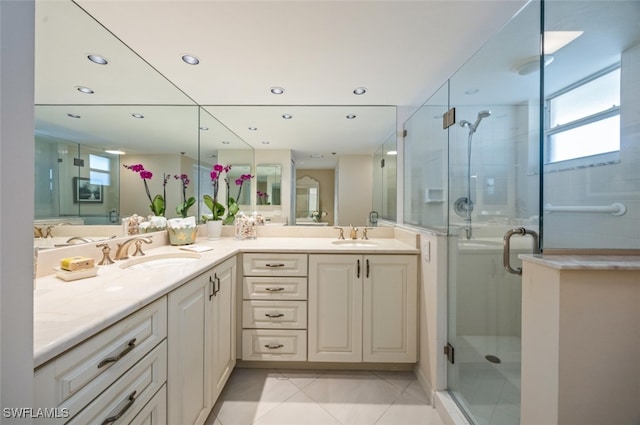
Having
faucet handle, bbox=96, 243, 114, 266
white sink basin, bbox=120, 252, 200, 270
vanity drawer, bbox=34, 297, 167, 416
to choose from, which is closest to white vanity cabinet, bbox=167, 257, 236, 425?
vanity drawer, bbox=34, 297, 167, 416

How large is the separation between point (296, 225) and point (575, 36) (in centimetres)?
228

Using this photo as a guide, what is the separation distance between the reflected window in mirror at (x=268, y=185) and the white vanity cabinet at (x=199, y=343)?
3.28 feet

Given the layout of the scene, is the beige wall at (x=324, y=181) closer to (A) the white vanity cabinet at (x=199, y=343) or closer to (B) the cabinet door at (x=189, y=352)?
(A) the white vanity cabinet at (x=199, y=343)

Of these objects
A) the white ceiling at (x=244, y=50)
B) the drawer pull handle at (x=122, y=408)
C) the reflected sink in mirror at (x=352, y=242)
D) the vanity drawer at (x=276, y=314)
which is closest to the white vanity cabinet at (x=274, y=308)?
the vanity drawer at (x=276, y=314)

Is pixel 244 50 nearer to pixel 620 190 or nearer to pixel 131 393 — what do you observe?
pixel 131 393

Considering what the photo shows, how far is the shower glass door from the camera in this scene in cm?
132

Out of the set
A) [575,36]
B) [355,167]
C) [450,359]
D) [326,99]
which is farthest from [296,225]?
[575,36]

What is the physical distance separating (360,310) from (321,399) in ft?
2.00

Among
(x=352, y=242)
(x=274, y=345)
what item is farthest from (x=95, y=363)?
(x=352, y=242)

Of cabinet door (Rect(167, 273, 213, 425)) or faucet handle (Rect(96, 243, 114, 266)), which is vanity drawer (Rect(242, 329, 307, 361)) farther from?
faucet handle (Rect(96, 243, 114, 266))

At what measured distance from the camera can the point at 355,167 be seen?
256 cm

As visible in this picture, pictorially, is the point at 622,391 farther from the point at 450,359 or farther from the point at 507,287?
the point at 450,359

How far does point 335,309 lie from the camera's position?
5.94 ft

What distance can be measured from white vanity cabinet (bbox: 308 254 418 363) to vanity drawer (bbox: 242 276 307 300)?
70mm
